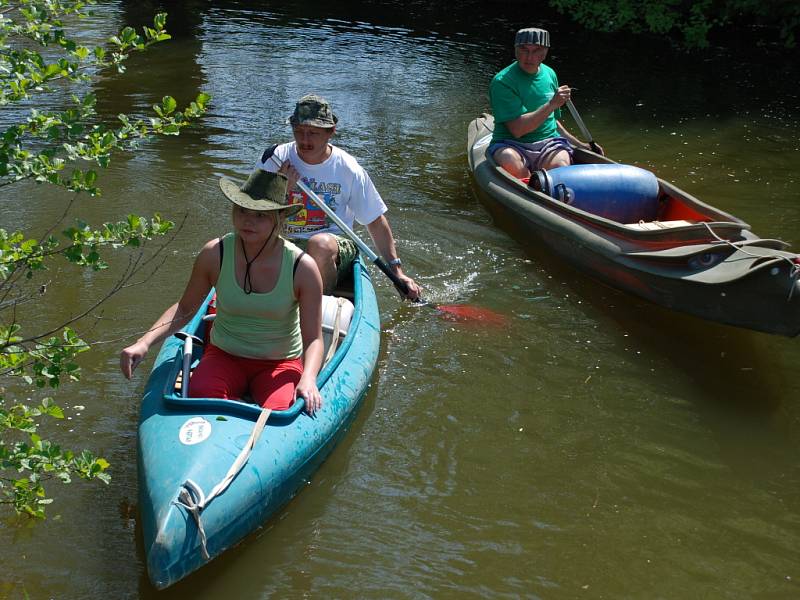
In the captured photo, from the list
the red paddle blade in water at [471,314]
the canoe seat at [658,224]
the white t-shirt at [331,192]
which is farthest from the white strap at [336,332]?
the canoe seat at [658,224]

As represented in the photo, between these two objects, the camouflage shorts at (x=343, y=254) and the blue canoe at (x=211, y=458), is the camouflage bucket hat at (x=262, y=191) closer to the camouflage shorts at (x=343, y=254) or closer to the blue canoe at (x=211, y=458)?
the blue canoe at (x=211, y=458)

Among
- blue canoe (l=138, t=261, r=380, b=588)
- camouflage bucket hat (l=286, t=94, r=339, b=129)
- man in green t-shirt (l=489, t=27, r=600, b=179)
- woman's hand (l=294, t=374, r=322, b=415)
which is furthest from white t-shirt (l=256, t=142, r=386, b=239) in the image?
man in green t-shirt (l=489, t=27, r=600, b=179)

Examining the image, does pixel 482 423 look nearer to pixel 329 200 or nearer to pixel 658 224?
pixel 329 200

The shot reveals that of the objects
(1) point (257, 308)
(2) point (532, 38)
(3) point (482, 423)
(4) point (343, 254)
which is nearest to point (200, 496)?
(1) point (257, 308)

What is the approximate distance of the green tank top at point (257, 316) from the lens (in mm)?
4230

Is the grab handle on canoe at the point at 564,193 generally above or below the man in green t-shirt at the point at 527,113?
below

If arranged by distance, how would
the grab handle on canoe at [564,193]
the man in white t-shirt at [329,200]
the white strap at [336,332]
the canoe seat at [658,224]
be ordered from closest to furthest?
the white strap at [336,332] < the man in white t-shirt at [329,200] < the canoe seat at [658,224] < the grab handle on canoe at [564,193]

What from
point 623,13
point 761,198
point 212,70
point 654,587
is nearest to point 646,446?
point 654,587

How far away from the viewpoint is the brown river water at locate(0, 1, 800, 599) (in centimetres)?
411

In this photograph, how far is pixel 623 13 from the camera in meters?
16.7

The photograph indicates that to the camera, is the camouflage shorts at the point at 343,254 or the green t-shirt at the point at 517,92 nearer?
the camouflage shorts at the point at 343,254

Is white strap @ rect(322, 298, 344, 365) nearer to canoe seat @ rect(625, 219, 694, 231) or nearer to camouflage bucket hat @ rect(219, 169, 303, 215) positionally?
camouflage bucket hat @ rect(219, 169, 303, 215)

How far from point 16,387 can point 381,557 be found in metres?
2.34

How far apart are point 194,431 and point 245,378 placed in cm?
52
